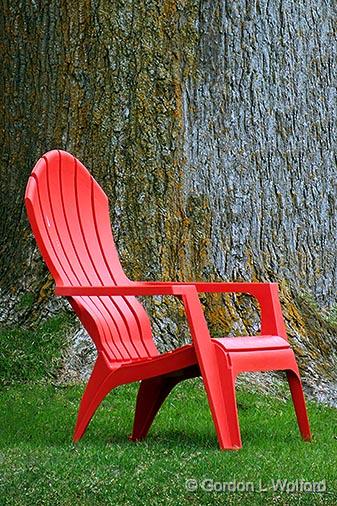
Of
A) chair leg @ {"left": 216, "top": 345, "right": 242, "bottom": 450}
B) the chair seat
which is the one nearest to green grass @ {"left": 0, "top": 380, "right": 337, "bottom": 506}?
chair leg @ {"left": 216, "top": 345, "right": 242, "bottom": 450}

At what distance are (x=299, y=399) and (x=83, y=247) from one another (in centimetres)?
130

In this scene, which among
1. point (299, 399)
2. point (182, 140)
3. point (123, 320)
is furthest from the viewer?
point (182, 140)

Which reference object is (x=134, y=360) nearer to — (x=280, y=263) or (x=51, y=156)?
(x=51, y=156)

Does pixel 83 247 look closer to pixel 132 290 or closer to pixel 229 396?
pixel 132 290

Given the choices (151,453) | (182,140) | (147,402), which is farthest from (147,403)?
(182,140)

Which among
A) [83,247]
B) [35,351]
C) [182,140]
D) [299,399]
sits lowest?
[35,351]

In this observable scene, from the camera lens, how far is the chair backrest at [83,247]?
548cm

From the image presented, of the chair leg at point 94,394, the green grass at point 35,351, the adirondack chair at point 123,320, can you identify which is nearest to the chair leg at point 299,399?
the adirondack chair at point 123,320

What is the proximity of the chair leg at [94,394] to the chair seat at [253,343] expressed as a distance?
0.55 meters

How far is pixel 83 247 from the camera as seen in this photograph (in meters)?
5.91

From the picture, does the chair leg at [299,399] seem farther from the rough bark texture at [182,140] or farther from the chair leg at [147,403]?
the rough bark texture at [182,140]

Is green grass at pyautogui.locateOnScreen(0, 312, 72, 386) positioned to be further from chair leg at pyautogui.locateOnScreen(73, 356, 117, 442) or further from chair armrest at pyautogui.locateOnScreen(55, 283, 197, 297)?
chair armrest at pyautogui.locateOnScreen(55, 283, 197, 297)

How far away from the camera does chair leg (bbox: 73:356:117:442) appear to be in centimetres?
538

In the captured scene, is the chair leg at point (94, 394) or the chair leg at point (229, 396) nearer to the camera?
the chair leg at point (229, 396)
